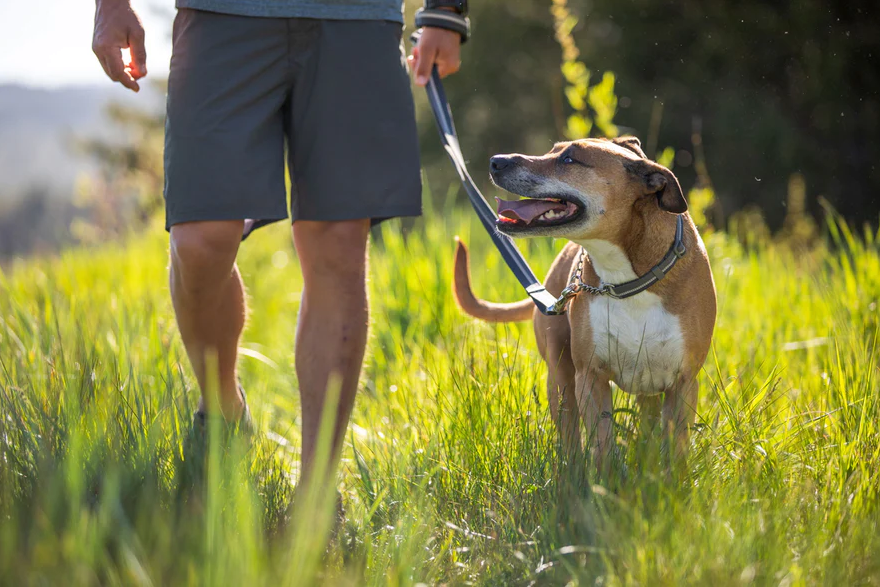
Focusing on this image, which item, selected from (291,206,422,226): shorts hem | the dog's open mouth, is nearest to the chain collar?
the dog's open mouth

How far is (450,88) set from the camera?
48.3 ft

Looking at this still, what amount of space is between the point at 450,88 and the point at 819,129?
19.8 feet

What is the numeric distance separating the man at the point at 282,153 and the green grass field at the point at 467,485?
13.4 inches

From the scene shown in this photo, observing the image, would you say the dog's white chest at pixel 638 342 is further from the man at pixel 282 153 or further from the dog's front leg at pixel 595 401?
the man at pixel 282 153

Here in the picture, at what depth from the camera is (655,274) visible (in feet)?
9.21

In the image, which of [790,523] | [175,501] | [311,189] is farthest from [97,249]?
[790,523]

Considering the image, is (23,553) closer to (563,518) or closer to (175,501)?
(175,501)

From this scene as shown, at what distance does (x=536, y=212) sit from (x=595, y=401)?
0.66 meters

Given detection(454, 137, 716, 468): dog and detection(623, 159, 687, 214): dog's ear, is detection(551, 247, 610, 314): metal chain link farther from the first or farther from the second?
detection(623, 159, 687, 214): dog's ear

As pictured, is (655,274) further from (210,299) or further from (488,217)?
(210,299)

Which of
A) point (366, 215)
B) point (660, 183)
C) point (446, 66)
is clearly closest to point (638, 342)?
point (660, 183)

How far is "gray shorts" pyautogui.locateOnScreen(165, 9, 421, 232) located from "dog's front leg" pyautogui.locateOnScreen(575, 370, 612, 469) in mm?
813

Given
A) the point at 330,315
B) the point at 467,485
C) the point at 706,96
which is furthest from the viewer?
the point at 706,96

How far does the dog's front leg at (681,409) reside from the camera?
2.59m
